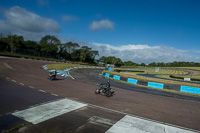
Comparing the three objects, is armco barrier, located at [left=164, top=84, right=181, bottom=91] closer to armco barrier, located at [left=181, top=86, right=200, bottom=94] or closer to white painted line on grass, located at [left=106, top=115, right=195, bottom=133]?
armco barrier, located at [left=181, top=86, right=200, bottom=94]

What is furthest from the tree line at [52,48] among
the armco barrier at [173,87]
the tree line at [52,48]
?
the armco barrier at [173,87]

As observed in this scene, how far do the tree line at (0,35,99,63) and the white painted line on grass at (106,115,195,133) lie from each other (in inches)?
2443

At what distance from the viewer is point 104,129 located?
18.5ft

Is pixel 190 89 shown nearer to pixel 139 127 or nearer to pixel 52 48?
pixel 139 127

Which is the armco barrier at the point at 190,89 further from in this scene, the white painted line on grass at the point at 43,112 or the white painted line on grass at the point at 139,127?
the white painted line on grass at the point at 43,112

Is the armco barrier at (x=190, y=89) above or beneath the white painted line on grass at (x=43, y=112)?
beneath

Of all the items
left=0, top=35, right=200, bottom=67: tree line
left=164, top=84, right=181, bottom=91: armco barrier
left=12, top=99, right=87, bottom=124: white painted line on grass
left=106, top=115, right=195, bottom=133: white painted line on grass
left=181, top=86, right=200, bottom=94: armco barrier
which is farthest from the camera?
left=0, top=35, right=200, bottom=67: tree line

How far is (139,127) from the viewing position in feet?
20.5

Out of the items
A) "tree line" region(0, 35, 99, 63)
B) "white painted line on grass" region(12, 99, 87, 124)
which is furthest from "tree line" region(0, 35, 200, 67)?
"white painted line on grass" region(12, 99, 87, 124)

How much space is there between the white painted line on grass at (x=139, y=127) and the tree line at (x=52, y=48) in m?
62.0

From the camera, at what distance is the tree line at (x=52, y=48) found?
6238 cm

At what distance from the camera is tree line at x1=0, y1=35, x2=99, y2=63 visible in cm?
6238

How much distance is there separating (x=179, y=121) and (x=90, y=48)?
335ft

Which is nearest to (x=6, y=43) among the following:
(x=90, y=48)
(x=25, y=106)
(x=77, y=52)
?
(x=77, y=52)
